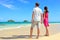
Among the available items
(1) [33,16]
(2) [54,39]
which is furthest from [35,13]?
(2) [54,39]

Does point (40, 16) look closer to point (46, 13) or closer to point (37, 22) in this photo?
point (37, 22)

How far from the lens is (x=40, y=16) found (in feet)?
28.1

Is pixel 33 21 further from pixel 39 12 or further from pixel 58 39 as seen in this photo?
pixel 58 39

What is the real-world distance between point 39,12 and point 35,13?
213mm

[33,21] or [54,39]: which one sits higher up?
[33,21]

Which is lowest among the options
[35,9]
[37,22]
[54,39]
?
[54,39]

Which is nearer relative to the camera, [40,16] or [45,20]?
[40,16]

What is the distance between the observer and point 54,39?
815 cm

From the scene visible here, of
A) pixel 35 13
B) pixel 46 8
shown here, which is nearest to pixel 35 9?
pixel 35 13

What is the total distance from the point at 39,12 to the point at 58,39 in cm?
164

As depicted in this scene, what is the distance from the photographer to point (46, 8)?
389 inches

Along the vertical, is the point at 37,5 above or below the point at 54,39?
above

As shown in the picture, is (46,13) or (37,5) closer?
(37,5)

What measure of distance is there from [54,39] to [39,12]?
1540 mm
